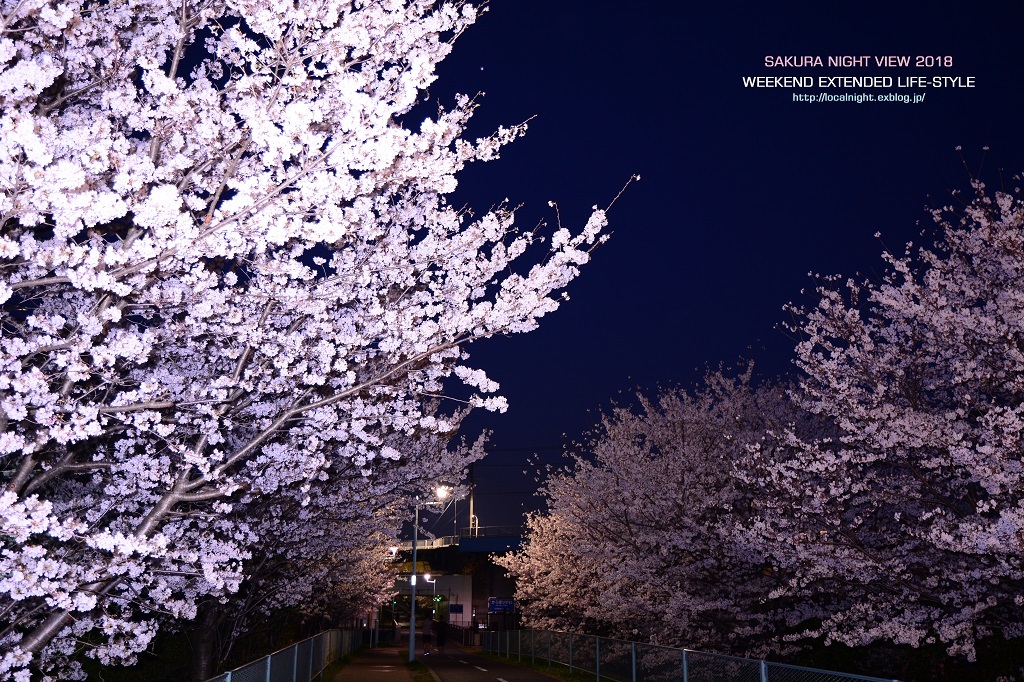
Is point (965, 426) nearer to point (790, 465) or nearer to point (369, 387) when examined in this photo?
point (790, 465)

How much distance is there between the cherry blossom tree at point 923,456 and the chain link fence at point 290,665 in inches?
327

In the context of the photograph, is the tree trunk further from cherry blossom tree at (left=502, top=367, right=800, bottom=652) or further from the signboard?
the signboard

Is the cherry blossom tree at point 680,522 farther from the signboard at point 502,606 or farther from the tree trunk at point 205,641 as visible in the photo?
the signboard at point 502,606

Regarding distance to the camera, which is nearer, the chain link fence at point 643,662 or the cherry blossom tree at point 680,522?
the chain link fence at point 643,662

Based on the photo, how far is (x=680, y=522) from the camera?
2048cm

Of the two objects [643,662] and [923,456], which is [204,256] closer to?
[923,456]

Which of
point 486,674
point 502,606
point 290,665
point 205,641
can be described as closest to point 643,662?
point 290,665

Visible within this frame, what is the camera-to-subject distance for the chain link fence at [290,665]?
10664 millimetres

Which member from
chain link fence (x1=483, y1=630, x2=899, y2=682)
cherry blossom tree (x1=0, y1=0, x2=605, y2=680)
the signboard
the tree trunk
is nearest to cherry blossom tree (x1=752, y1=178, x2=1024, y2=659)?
chain link fence (x1=483, y1=630, x2=899, y2=682)

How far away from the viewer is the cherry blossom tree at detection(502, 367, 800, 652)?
18.8 metres

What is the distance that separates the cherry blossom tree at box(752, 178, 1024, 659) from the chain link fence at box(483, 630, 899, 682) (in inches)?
68.3

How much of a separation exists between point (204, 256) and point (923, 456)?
11380 mm

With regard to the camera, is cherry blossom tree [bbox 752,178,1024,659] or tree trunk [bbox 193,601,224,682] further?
tree trunk [bbox 193,601,224,682]

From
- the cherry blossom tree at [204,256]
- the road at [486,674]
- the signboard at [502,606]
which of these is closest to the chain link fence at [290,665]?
the cherry blossom tree at [204,256]
